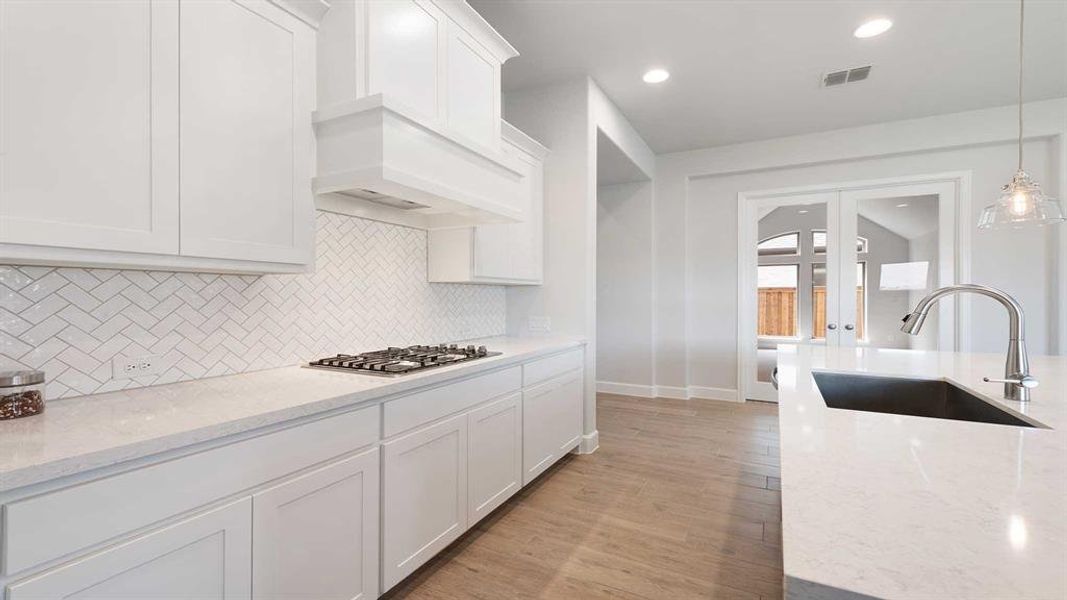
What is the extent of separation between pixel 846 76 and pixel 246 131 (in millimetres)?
4068

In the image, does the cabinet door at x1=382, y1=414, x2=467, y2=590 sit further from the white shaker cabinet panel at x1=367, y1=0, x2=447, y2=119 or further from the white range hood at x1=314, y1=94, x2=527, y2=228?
the white shaker cabinet panel at x1=367, y1=0, x2=447, y2=119

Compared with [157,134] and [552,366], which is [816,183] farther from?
[157,134]

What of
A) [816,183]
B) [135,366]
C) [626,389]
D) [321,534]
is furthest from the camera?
[626,389]

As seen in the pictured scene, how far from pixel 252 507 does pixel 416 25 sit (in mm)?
2017

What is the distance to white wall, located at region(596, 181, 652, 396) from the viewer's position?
552cm

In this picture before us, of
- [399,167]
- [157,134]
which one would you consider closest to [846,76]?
[399,167]

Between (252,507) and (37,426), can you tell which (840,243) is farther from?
(37,426)

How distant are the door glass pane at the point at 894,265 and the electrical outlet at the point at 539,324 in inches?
132

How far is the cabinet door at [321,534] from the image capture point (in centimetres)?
136

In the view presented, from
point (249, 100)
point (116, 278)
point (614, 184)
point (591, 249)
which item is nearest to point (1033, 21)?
point (591, 249)

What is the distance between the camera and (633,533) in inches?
94.7

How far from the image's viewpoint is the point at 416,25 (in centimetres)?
213

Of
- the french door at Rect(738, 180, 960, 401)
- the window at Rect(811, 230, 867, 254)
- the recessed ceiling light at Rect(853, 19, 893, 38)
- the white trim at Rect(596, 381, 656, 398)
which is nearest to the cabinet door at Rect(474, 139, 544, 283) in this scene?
the recessed ceiling light at Rect(853, 19, 893, 38)

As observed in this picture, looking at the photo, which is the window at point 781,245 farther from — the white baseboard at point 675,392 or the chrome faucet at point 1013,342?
the chrome faucet at point 1013,342
